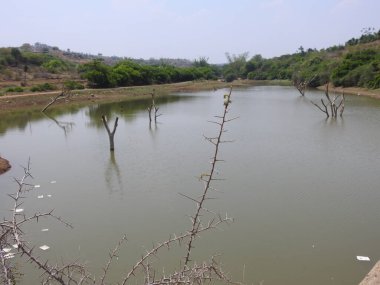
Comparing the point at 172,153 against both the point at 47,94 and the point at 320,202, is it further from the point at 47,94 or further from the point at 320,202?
the point at 47,94

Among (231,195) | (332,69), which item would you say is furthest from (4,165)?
(332,69)

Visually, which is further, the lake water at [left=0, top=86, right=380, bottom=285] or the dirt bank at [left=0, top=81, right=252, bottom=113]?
the dirt bank at [left=0, top=81, right=252, bottom=113]

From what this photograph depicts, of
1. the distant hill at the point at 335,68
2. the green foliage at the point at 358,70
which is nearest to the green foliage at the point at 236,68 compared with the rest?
the distant hill at the point at 335,68

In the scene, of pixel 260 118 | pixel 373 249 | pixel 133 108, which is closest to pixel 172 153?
pixel 373 249

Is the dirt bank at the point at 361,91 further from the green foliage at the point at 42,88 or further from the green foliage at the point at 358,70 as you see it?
the green foliage at the point at 42,88

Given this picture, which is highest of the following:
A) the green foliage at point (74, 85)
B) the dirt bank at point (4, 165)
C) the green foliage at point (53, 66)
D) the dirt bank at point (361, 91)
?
the green foliage at point (53, 66)

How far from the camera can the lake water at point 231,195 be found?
755 centimetres

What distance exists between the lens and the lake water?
7547mm

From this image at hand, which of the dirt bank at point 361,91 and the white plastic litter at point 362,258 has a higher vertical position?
the white plastic litter at point 362,258

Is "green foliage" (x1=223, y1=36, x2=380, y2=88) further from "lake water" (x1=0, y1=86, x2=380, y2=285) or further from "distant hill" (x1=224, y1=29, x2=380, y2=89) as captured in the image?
"lake water" (x1=0, y1=86, x2=380, y2=285)

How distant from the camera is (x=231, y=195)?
35.6 ft

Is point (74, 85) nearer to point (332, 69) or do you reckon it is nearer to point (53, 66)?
point (53, 66)

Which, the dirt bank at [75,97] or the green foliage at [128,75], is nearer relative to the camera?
the dirt bank at [75,97]

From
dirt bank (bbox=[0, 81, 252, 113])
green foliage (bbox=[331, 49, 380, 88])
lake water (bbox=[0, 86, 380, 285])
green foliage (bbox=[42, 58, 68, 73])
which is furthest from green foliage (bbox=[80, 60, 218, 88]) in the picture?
lake water (bbox=[0, 86, 380, 285])
